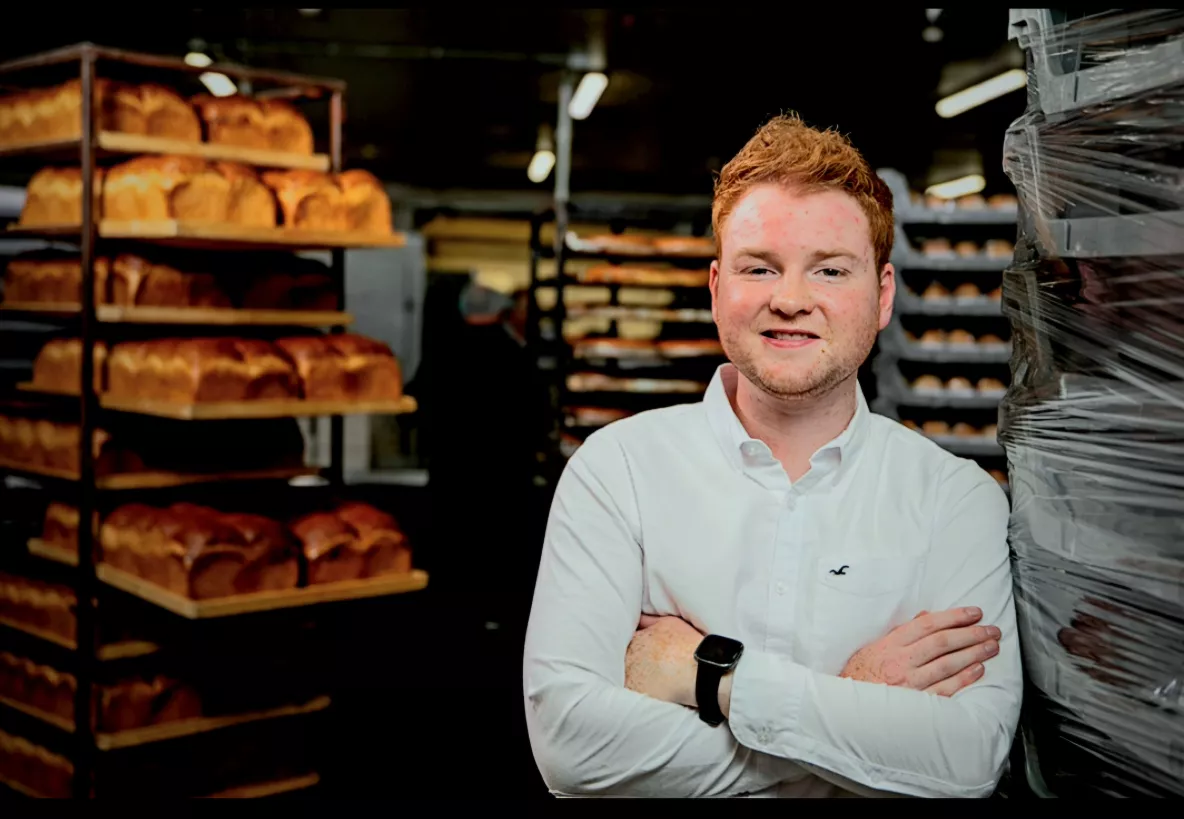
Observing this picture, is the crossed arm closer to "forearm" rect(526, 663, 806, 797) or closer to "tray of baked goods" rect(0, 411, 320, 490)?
"forearm" rect(526, 663, 806, 797)

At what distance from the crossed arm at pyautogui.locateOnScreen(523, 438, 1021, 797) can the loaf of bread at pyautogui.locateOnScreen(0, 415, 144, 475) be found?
2.23 m

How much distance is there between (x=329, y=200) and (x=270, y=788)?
6.02 ft

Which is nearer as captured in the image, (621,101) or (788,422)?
(788,422)

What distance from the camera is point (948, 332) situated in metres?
5.57

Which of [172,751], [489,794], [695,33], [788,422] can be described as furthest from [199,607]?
[695,33]

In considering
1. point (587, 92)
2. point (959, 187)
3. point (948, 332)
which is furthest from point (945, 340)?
point (959, 187)

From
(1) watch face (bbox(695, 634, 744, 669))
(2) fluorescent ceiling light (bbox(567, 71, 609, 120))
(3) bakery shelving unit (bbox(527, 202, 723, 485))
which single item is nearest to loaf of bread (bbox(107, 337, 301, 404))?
(1) watch face (bbox(695, 634, 744, 669))

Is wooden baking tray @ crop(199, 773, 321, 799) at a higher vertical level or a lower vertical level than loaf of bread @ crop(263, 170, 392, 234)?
lower

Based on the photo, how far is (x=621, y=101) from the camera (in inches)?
344

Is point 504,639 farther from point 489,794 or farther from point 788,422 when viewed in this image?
point 788,422

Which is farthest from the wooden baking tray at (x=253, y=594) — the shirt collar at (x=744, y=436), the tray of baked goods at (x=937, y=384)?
the tray of baked goods at (x=937, y=384)

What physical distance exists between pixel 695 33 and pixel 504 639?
3.67m

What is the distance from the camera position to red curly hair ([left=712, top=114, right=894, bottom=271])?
139 centimetres

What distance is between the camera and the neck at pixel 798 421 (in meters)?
1.48
